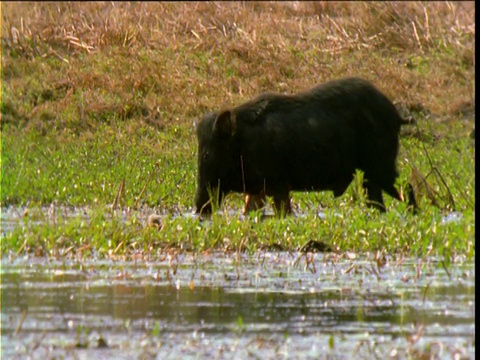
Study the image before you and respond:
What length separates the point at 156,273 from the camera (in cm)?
846

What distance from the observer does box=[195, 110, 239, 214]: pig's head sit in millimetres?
11617

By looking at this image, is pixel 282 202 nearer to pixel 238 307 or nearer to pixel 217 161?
pixel 217 161

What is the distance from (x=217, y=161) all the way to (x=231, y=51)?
32.4 ft

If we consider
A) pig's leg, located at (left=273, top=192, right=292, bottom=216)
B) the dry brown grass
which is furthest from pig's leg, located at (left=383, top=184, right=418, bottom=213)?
the dry brown grass

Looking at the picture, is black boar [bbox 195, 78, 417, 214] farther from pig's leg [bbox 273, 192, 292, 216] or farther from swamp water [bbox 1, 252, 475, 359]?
swamp water [bbox 1, 252, 475, 359]

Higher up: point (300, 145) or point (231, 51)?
point (231, 51)

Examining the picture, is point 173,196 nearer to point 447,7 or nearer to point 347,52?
point 347,52

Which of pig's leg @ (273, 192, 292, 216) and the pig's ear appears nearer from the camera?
the pig's ear

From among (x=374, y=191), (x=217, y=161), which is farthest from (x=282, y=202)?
(x=374, y=191)

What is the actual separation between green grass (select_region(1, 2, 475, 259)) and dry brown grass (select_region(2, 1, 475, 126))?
0.03 meters

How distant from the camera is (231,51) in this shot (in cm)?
2134

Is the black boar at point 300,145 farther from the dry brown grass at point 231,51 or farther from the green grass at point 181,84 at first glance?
the dry brown grass at point 231,51

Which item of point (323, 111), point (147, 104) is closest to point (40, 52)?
point (147, 104)

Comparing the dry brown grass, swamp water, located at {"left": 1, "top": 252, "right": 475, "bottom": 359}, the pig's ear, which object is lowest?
swamp water, located at {"left": 1, "top": 252, "right": 475, "bottom": 359}
